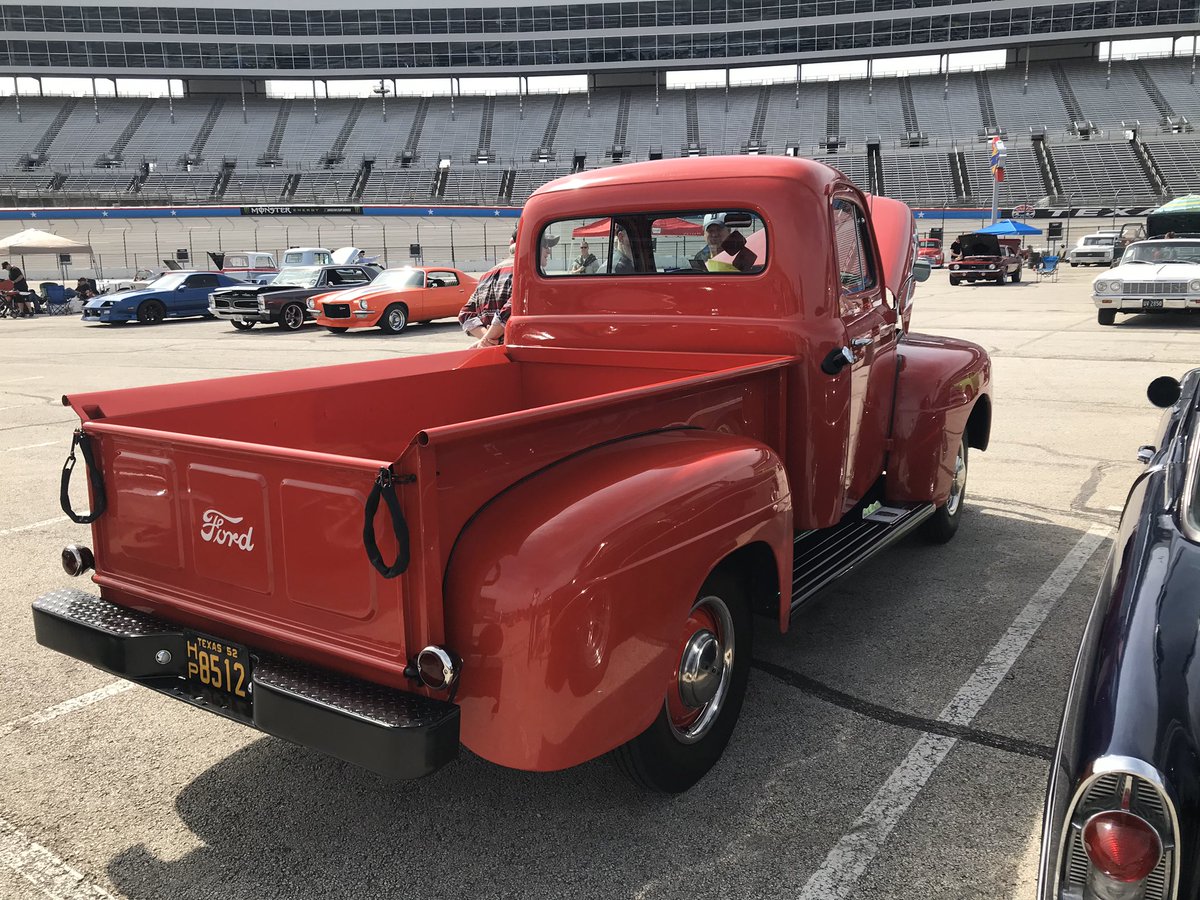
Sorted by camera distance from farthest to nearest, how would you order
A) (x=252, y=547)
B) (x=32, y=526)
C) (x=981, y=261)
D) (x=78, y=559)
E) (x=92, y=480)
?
(x=981, y=261) < (x=32, y=526) < (x=78, y=559) < (x=92, y=480) < (x=252, y=547)

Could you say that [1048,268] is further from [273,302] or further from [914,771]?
[914,771]

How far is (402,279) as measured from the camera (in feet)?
68.4

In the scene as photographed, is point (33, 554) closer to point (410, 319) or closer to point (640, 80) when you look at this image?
point (410, 319)

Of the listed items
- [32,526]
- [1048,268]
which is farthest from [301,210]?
[32,526]

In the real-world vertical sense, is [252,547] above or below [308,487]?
below

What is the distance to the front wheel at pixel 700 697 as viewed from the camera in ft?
9.33

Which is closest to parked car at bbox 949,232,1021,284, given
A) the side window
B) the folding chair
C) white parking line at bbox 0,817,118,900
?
the folding chair

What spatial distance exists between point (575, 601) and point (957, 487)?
155 inches

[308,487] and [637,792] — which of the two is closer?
[308,487]

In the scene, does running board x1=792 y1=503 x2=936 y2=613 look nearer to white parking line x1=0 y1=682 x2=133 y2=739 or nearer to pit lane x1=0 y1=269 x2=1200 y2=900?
pit lane x1=0 y1=269 x2=1200 y2=900

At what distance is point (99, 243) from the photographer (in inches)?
1929

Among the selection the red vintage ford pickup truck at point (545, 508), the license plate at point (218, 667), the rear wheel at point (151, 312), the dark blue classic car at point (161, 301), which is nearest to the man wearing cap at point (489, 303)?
the red vintage ford pickup truck at point (545, 508)

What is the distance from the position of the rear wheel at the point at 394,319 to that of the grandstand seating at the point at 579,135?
136 ft

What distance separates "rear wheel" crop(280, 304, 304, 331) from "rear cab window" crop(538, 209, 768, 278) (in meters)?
18.1
